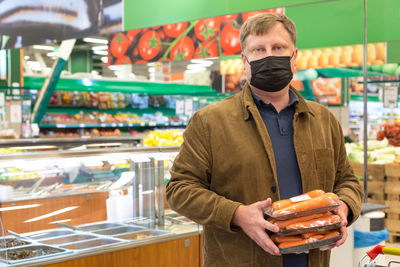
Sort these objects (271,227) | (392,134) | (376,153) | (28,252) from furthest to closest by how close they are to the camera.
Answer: (392,134) → (376,153) → (28,252) → (271,227)

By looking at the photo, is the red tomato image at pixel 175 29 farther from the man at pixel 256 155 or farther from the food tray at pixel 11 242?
the man at pixel 256 155

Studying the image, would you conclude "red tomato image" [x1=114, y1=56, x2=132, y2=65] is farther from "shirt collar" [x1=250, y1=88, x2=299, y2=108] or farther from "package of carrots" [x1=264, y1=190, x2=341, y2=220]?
"package of carrots" [x1=264, y1=190, x2=341, y2=220]

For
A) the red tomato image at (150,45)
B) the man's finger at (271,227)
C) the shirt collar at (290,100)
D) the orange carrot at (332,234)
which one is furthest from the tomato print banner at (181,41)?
the man's finger at (271,227)

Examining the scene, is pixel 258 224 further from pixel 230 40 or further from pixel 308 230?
pixel 230 40

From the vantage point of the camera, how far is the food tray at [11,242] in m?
3.29

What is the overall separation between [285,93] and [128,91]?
457 inches

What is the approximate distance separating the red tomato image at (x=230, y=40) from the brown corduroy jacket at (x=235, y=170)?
5.21m

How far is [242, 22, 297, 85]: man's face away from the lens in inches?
77.6

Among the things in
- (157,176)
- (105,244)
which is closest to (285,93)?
(105,244)

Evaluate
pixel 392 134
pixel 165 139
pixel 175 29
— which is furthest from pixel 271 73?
pixel 392 134

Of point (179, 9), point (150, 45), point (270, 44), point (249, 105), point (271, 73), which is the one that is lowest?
point (249, 105)

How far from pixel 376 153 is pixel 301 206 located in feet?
20.8

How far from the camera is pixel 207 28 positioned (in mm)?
7586

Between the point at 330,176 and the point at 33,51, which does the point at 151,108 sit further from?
the point at 330,176
